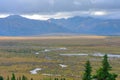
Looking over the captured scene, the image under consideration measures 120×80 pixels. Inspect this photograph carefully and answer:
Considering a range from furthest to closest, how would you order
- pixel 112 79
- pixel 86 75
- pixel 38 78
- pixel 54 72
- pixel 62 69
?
pixel 62 69, pixel 54 72, pixel 38 78, pixel 86 75, pixel 112 79

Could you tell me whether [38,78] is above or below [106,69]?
below

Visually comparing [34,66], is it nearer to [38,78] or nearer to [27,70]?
[27,70]

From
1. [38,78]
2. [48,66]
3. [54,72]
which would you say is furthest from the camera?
[48,66]

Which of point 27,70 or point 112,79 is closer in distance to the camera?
point 112,79

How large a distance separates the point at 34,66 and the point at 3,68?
1222 cm

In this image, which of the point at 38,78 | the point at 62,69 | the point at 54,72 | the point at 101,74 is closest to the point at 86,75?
the point at 101,74

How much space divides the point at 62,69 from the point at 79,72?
9.07m

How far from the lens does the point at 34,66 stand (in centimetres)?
12169

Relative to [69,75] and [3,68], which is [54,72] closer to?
[69,75]

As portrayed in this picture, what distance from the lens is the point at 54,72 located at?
10462cm

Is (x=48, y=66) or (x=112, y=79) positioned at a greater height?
(x=112, y=79)

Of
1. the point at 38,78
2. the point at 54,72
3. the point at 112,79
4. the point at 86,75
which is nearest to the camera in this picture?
the point at 112,79

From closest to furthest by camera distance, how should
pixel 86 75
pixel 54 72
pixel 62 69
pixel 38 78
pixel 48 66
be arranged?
pixel 86 75 → pixel 38 78 → pixel 54 72 → pixel 62 69 → pixel 48 66

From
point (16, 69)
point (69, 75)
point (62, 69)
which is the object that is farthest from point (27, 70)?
point (69, 75)
